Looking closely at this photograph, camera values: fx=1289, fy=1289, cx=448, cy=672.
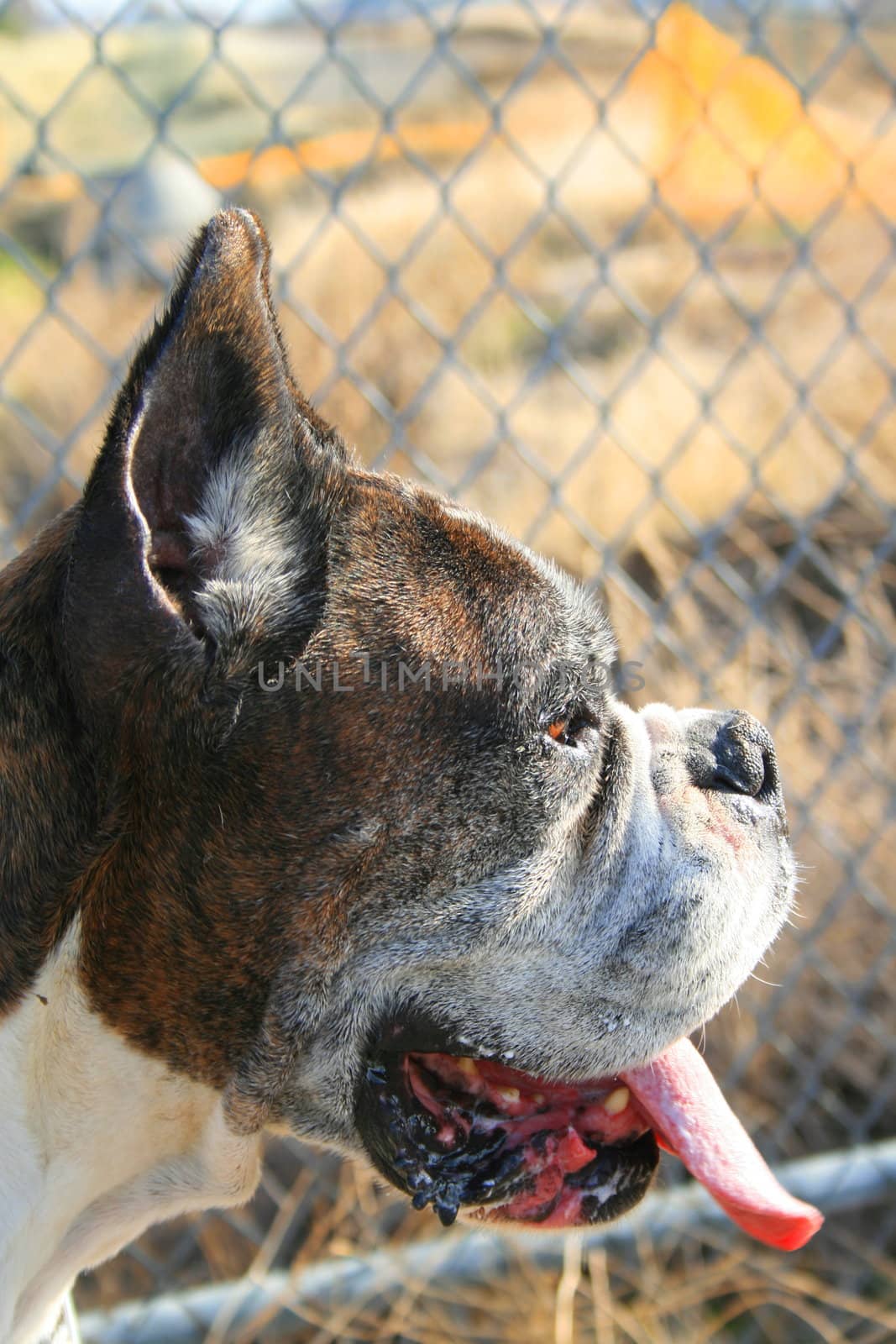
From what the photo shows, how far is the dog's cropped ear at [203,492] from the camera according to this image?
135 cm

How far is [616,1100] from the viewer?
1.86m

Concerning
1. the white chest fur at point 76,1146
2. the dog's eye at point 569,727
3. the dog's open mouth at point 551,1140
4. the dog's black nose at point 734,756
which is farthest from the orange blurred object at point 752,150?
the white chest fur at point 76,1146

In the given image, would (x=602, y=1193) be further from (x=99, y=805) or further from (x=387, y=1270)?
(x=387, y=1270)

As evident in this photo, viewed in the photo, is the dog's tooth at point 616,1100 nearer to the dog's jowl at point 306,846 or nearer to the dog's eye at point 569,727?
the dog's jowl at point 306,846

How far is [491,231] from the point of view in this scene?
539 centimetres

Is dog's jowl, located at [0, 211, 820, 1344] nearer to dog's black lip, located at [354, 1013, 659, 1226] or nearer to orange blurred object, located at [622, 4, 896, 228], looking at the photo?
dog's black lip, located at [354, 1013, 659, 1226]

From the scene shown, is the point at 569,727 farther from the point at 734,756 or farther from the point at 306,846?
the point at 306,846

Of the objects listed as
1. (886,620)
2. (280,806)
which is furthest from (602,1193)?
(886,620)

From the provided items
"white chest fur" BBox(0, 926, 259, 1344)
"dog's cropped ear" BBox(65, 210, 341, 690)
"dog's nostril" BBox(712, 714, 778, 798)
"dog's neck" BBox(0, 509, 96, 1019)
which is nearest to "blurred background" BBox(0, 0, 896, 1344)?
"dog's cropped ear" BBox(65, 210, 341, 690)

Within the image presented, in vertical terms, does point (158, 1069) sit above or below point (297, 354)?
above

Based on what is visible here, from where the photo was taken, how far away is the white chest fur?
1518 millimetres

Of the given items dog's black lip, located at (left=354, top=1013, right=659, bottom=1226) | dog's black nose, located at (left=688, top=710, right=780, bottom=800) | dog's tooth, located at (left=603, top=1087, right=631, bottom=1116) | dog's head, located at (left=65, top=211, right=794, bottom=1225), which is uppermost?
dog's black nose, located at (left=688, top=710, right=780, bottom=800)

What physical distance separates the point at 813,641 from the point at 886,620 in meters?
0.25

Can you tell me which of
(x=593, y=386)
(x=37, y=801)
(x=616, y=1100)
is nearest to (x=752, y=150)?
(x=593, y=386)
